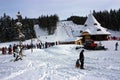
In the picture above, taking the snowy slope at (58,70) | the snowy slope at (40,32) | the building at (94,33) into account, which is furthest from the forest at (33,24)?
the snowy slope at (58,70)

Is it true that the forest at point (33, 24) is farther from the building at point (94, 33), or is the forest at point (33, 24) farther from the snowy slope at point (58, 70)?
the snowy slope at point (58, 70)

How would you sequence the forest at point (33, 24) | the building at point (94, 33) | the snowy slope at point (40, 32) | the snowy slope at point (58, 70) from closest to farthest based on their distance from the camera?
the snowy slope at point (58, 70) < the building at point (94, 33) < the forest at point (33, 24) < the snowy slope at point (40, 32)

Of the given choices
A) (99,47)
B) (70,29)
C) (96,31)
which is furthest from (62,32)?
(99,47)

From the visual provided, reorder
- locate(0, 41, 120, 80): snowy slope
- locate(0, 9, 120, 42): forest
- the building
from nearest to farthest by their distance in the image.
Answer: locate(0, 41, 120, 80): snowy slope → the building → locate(0, 9, 120, 42): forest

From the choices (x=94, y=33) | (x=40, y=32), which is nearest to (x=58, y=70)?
(x=94, y=33)

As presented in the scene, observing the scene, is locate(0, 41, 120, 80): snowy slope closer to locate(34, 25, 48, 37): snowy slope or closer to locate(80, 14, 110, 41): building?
locate(80, 14, 110, 41): building

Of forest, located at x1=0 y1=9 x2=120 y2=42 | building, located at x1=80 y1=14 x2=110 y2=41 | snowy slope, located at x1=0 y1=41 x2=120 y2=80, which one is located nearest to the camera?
snowy slope, located at x1=0 y1=41 x2=120 y2=80

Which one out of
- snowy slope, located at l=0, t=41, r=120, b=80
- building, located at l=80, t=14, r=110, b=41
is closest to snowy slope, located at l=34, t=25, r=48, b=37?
building, located at l=80, t=14, r=110, b=41

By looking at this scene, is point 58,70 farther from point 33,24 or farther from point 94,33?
point 33,24

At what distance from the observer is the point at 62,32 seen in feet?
356

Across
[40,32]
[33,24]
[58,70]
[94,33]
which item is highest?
[33,24]

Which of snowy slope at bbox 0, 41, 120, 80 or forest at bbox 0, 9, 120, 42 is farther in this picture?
forest at bbox 0, 9, 120, 42

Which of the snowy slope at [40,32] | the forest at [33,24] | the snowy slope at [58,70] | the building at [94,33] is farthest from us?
the snowy slope at [40,32]

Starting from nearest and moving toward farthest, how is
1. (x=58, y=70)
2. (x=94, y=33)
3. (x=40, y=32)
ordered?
(x=58, y=70) → (x=94, y=33) → (x=40, y=32)
